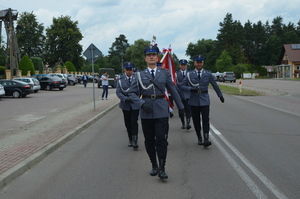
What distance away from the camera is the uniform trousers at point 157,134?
5098 mm

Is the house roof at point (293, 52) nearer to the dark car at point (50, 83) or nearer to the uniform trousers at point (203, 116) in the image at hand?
the dark car at point (50, 83)

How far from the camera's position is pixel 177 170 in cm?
566

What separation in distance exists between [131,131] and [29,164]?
2468 millimetres

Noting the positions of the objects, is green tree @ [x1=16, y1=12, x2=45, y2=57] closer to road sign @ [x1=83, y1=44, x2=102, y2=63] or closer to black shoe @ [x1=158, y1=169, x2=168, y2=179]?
road sign @ [x1=83, y1=44, x2=102, y2=63]

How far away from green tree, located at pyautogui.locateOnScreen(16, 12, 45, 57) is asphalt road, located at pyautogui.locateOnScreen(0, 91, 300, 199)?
259 feet

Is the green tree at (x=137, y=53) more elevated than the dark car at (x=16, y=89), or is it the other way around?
the green tree at (x=137, y=53)

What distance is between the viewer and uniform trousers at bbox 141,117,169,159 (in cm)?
510

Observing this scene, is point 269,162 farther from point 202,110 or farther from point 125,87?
point 125,87

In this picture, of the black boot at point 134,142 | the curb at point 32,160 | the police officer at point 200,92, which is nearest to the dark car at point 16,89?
the curb at point 32,160

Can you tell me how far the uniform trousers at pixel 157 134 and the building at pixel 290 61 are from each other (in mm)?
78222

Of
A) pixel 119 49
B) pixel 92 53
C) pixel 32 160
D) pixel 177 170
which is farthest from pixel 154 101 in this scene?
pixel 119 49

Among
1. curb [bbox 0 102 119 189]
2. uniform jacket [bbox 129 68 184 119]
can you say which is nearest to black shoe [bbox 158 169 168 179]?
uniform jacket [bbox 129 68 184 119]

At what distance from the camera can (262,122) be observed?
37.4 feet

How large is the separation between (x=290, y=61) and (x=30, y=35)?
61.2m
